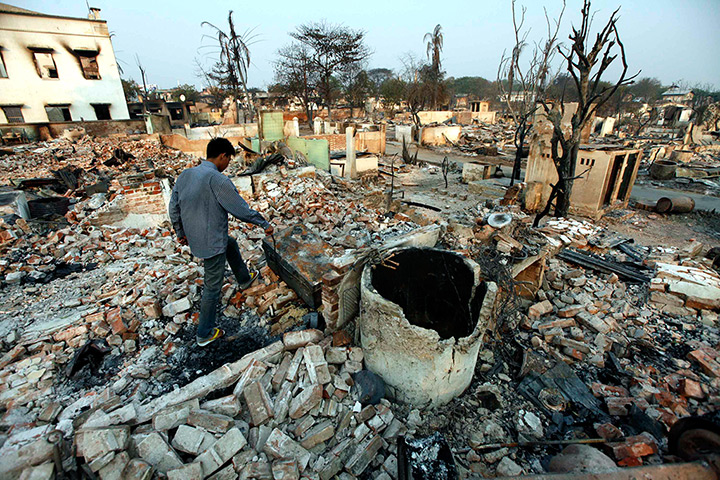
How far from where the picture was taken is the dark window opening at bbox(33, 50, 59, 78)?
65.8 feet

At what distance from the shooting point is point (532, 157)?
838cm

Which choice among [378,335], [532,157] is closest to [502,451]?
[378,335]

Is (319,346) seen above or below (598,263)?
above

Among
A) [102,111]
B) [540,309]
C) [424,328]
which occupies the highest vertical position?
[102,111]

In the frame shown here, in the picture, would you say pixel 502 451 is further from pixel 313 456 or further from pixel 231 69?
pixel 231 69

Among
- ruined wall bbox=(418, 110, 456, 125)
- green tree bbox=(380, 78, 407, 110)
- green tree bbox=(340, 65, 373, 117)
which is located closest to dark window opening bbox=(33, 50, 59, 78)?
green tree bbox=(340, 65, 373, 117)

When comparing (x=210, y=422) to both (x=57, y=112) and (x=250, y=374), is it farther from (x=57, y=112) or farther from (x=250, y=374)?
(x=57, y=112)

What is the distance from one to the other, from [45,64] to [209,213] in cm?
2789

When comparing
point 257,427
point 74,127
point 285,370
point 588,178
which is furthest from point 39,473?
point 74,127

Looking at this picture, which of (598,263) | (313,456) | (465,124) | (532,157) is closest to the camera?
(313,456)

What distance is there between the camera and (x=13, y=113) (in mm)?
19812

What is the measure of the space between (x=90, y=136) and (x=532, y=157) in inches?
684

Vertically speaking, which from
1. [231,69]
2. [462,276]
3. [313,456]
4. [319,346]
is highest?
[231,69]

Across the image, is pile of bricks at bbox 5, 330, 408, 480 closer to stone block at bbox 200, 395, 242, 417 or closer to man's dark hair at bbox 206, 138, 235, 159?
stone block at bbox 200, 395, 242, 417
